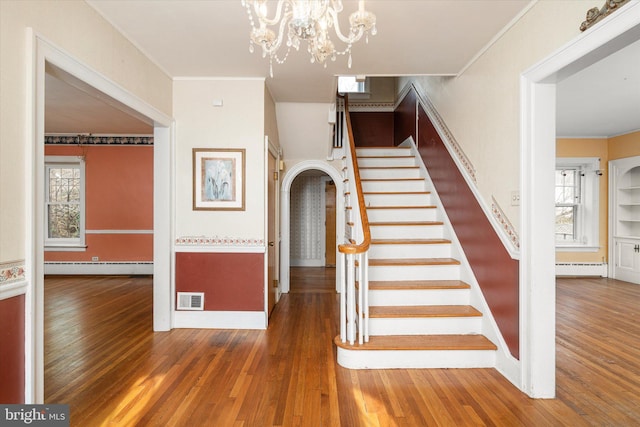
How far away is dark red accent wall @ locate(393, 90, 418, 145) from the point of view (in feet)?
17.4

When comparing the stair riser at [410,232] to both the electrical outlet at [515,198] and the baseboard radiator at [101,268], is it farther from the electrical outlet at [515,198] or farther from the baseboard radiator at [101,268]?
the baseboard radiator at [101,268]

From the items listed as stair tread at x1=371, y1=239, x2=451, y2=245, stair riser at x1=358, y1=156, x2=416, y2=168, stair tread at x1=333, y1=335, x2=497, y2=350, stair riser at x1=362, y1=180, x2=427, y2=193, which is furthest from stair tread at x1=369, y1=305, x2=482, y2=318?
stair riser at x1=358, y1=156, x2=416, y2=168

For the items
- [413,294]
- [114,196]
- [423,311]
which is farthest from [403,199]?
[114,196]

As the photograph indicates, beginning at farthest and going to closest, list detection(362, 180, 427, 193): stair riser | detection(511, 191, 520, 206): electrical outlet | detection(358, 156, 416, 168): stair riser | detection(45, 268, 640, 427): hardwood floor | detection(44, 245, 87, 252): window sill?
detection(44, 245, 87, 252): window sill, detection(358, 156, 416, 168): stair riser, detection(362, 180, 427, 193): stair riser, detection(511, 191, 520, 206): electrical outlet, detection(45, 268, 640, 427): hardwood floor

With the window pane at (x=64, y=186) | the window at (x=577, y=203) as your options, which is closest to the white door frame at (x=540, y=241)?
the window at (x=577, y=203)

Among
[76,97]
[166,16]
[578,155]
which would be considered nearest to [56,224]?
[76,97]

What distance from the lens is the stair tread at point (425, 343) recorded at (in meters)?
2.68

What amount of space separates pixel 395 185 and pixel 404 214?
581 mm

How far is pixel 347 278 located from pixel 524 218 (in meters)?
1.43

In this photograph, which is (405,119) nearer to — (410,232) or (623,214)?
(410,232)

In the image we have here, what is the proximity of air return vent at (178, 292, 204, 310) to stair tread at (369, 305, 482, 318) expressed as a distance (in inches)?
74.9

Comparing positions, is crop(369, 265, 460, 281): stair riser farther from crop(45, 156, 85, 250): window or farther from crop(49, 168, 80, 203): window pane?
crop(49, 168, 80, 203): window pane

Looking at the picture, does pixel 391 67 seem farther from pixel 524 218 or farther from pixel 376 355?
pixel 376 355

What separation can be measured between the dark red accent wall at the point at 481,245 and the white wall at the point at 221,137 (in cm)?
214
